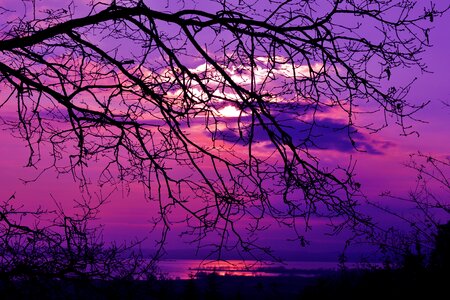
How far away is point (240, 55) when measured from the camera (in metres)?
7.54

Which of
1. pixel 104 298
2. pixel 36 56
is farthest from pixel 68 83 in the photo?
pixel 104 298

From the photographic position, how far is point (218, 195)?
708cm

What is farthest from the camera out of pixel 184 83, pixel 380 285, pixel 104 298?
pixel 380 285

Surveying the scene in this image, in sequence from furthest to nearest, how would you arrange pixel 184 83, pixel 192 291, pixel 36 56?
pixel 192 291 → pixel 36 56 → pixel 184 83

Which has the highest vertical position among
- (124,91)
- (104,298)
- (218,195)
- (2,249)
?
(124,91)

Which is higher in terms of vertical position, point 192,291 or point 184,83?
point 184,83

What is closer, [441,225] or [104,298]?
[104,298]

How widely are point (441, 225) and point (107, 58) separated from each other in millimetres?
5100

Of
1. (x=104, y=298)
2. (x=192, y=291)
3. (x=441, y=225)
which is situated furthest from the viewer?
(x=192, y=291)

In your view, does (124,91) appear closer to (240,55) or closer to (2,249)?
(240,55)

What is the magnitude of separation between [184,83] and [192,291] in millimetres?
8333

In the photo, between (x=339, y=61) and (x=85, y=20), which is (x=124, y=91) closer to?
(x=85, y=20)

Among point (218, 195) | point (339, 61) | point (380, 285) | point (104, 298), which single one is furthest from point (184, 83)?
point (380, 285)

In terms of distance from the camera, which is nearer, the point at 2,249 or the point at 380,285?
the point at 2,249
